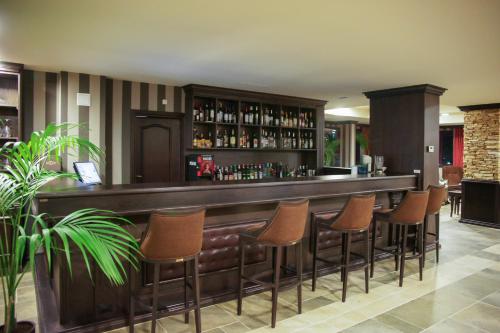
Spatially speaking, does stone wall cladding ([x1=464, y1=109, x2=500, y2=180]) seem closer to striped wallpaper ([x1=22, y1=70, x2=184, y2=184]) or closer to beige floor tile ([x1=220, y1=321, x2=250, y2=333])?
striped wallpaper ([x1=22, y1=70, x2=184, y2=184])

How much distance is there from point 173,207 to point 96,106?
2.84 m

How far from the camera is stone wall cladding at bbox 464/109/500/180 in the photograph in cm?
773

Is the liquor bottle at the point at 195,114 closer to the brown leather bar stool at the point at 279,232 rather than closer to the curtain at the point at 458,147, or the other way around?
the brown leather bar stool at the point at 279,232

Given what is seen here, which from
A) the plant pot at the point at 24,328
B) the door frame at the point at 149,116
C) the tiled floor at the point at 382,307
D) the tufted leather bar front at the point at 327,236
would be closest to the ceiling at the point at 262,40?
the door frame at the point at 149,116

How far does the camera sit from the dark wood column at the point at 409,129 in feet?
18.8

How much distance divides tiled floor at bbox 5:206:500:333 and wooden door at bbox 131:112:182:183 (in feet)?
7.62

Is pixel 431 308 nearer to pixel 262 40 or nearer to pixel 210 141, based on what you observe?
pixel 262 40

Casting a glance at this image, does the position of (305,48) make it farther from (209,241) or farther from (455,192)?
(455,192)

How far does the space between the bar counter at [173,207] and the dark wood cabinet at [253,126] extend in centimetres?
247

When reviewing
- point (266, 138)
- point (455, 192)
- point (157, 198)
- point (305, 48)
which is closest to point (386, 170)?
point (266, 138)

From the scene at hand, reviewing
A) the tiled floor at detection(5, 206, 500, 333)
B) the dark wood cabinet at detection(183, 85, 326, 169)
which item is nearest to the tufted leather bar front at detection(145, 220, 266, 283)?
the tiled floor at detection(5, 206, 500, 333)

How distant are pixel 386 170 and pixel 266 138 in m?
2.21

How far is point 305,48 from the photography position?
12.5 feet

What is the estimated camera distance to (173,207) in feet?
10.3
